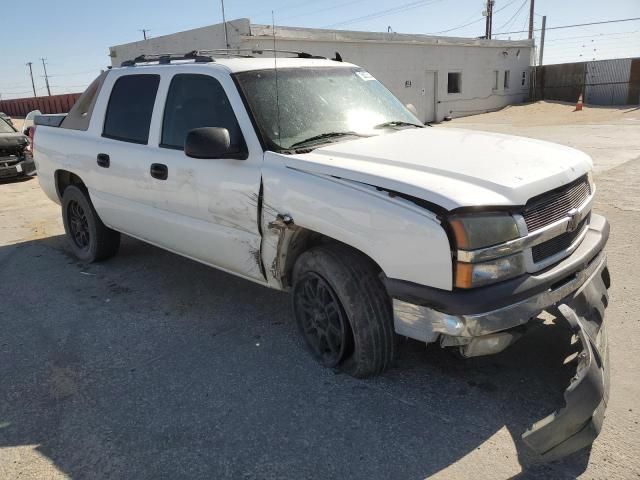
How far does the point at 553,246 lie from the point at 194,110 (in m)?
2.67

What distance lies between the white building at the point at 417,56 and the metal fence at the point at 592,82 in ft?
3.58

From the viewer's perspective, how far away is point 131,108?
4.66 m

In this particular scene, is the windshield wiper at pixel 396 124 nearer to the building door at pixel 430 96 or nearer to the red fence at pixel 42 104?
the building door at pixel 430 96

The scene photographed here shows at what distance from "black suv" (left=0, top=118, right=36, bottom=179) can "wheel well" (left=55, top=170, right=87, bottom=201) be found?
6890 millimetres

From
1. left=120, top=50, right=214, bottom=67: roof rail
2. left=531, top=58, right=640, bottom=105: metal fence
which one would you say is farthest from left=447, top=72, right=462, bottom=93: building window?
left=120, top=50, right=214, bottom=67: roof rail

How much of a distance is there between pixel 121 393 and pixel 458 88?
2715 cm

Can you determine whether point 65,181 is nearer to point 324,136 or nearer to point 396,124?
point 324,136

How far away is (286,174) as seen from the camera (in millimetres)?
3227

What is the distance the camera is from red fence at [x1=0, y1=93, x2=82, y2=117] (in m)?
35.9

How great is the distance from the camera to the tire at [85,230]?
5.47 m

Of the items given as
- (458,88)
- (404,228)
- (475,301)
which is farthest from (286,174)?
(458,88)

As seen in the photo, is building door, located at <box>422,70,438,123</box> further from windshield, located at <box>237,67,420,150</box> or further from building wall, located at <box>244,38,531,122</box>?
windshield, located at <box>237,67,420,150</box>

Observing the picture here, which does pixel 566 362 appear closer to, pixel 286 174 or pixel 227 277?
pixel 286 174

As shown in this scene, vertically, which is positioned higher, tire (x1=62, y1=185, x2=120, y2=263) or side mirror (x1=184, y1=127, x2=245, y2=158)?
side mirror (x1=184, y1=127, x2=245, y2=158)
